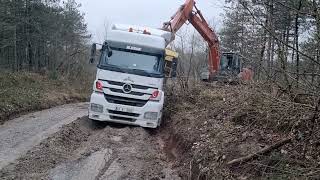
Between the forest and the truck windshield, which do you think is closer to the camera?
the truck windshield

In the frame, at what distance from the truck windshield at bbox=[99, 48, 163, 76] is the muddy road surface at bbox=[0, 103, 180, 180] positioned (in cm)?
193

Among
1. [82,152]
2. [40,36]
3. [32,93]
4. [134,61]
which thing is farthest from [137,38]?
[40,36]

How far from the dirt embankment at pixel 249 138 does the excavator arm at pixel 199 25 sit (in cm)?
551

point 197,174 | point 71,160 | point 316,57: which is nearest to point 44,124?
point 71,160

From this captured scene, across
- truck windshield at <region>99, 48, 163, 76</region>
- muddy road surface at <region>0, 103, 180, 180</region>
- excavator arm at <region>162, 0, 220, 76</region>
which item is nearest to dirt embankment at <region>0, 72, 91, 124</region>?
muddy road surface at <region>0, 103, 180, 180</region>

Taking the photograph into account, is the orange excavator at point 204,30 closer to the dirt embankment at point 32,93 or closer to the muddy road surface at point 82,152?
the muddy road surface at point 82,152

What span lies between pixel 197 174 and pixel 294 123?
7.07ft

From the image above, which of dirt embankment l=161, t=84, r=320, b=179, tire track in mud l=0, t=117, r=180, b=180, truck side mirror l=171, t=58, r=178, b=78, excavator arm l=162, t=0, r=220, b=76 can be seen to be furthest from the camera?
excavator arm l=162, t=0, r=220, b=76

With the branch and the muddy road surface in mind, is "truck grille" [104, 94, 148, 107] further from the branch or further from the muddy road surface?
the branch

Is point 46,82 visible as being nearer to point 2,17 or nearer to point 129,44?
point 2,17

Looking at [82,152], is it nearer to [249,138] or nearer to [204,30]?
[249,138]

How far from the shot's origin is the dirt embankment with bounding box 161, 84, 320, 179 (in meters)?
6.80

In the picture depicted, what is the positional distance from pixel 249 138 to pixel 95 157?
11.9 feet

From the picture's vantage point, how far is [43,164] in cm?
933
